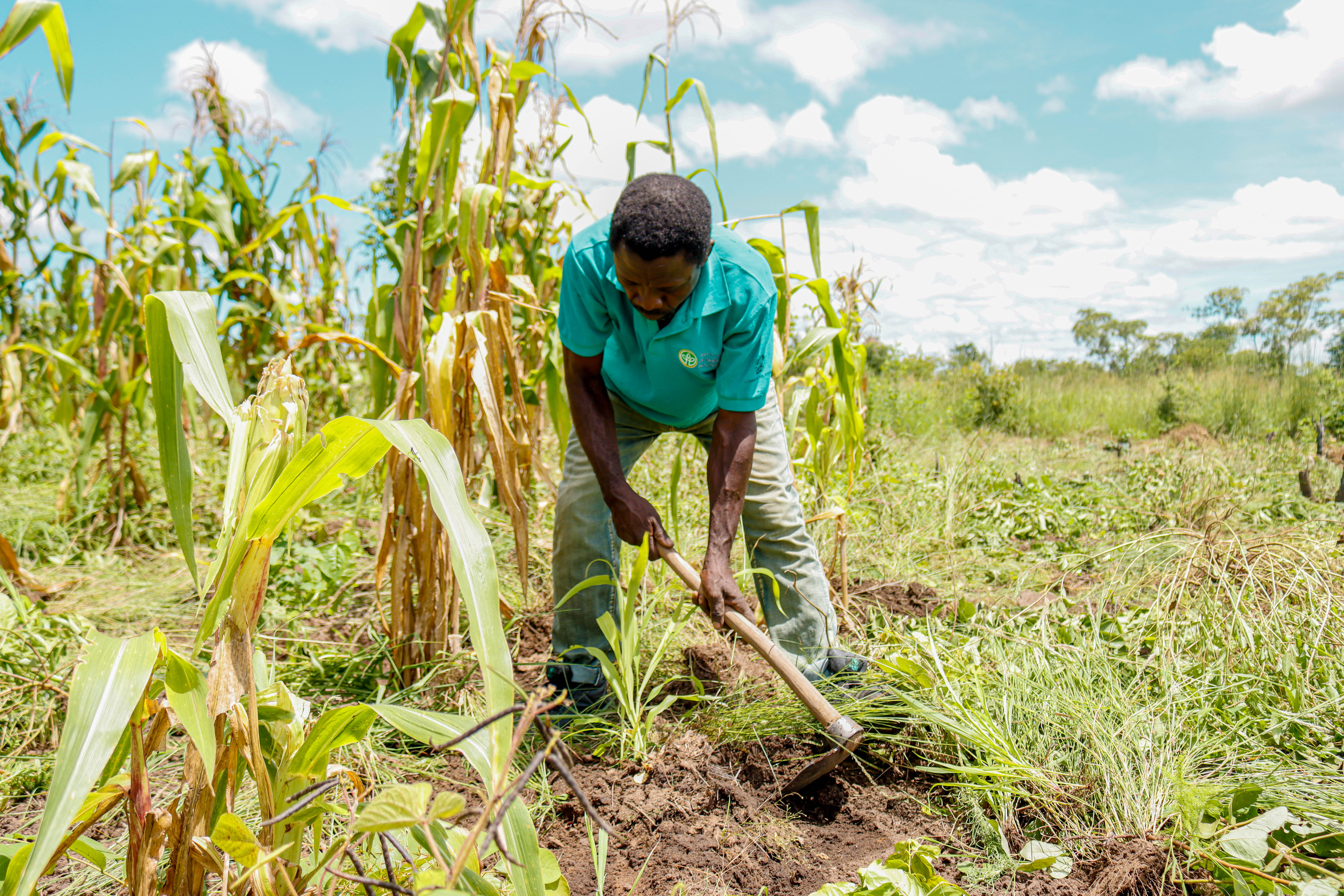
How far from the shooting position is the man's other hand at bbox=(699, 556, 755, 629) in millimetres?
1867

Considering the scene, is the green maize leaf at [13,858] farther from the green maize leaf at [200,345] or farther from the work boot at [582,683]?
the work boot at [582,683]

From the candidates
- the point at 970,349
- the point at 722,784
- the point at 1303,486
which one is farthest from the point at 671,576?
the point at 970,349

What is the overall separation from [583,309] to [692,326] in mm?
338

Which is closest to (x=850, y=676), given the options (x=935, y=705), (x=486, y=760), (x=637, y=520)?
(x=935, y=705)

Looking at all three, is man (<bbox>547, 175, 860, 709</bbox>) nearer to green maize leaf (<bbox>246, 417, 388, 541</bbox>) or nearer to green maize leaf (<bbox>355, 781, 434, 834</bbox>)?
green maize leaf (<bbox>246, 417, 388, 541</bbox>)

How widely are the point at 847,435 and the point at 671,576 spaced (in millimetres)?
868

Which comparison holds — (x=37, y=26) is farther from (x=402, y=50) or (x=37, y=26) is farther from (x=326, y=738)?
(x=326, y=738)

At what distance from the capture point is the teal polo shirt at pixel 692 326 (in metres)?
1.99

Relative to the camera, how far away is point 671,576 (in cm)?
285

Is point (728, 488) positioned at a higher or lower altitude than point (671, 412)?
lower

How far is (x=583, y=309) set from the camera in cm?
210

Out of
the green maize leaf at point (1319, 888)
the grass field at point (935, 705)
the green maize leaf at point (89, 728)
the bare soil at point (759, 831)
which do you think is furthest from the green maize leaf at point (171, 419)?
the green maize leaf at point (1319, 888)

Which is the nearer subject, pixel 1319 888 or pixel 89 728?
pixel 89 728

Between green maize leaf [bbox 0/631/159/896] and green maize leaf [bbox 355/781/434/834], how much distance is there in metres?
0.23
